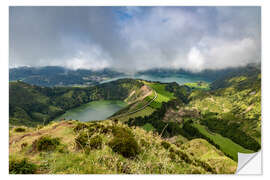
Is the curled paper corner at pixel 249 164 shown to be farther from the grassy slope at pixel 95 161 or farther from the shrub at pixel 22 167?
the shrub at pixel 22 167

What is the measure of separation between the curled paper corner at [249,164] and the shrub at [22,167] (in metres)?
5.93

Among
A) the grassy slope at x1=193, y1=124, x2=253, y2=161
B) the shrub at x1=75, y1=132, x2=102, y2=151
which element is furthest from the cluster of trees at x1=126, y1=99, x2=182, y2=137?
the shrub at x1=75, y1=132, x2=102, y2=151

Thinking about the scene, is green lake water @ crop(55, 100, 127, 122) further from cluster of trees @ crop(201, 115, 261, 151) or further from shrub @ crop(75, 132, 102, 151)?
shrub @ crop(75, 132, 102, 151)

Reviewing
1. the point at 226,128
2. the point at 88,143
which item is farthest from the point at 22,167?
the point at 226,128

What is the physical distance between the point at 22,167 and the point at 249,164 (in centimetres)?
681

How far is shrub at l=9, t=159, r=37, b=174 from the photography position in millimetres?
3027

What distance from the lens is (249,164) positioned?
448 centimetres

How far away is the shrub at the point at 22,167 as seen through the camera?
3027 millimetres

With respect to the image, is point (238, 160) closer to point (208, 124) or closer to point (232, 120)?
point (208, 124)

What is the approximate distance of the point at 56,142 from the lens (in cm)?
373

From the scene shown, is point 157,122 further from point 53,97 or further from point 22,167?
point 53,97

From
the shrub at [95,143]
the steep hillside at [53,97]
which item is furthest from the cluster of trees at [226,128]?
the shrub at [95,143]
